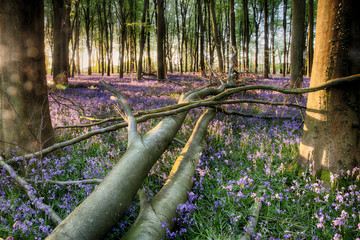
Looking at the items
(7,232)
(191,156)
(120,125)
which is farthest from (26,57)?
(191,156)

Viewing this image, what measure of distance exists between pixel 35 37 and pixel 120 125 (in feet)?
6.43

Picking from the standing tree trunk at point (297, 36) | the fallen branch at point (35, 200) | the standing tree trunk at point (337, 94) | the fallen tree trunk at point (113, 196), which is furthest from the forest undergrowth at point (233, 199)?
the standing tree trunk at point (297, 36)

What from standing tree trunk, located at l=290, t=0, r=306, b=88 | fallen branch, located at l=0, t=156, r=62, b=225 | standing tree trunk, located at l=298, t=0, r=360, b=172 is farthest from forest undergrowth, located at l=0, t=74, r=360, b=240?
standing tree trunk, located at l=290, t=0, r=306, b=88

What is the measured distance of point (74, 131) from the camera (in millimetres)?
4625

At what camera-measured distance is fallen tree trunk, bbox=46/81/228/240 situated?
1382 mm

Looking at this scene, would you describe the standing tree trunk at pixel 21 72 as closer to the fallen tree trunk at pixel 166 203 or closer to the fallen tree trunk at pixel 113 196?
the fallen tree trunk at pixel 113 196

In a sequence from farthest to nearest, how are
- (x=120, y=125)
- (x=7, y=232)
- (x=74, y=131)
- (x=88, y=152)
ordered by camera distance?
(x=74, y=131) → (x=88, y=152) → (x=120, y=125) → (x=7, y=232)

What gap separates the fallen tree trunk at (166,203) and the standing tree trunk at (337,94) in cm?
148

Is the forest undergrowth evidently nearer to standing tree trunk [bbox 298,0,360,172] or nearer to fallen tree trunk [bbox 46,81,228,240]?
standing tree trunk [bbox 298,0,360,172]

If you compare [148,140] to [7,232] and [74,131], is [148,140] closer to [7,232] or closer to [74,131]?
[7,232]

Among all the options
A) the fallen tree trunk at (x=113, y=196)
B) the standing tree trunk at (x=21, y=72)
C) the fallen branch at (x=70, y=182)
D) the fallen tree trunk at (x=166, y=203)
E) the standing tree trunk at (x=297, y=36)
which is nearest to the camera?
the fallen tree trunk at (x=113, y=196)

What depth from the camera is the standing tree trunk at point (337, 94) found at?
230 centimetres

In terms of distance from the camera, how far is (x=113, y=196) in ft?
5.28

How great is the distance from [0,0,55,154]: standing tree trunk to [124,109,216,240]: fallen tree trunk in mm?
2007
